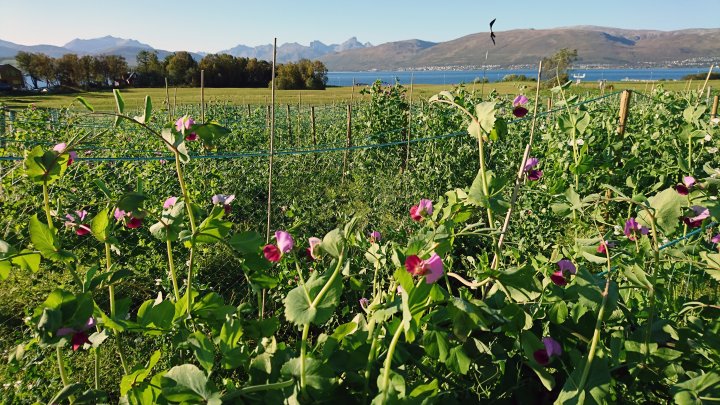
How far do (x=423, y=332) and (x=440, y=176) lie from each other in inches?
112

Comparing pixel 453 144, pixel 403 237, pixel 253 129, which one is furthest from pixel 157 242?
pixel 253 129

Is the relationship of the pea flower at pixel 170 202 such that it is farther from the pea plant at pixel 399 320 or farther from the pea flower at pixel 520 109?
the pea flower at pixel 520 109

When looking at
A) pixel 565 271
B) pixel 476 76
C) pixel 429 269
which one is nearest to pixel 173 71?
pixel 476 76

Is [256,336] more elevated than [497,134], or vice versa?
[497,134]

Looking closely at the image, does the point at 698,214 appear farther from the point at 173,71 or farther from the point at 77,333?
the point at 173,71

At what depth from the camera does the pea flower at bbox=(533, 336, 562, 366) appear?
1.02 metres

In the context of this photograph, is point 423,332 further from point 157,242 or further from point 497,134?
point 157,242

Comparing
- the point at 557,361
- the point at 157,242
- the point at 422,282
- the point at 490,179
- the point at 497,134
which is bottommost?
the point at 157,242

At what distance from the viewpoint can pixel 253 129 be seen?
243 inches

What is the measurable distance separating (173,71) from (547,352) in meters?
52.2

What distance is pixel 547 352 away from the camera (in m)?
1.03

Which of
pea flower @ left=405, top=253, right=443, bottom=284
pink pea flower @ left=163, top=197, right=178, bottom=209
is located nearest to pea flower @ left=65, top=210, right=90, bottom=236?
pink pea flower @ left=163, top=197, right=178, bottom=209

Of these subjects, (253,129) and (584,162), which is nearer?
(584,162)

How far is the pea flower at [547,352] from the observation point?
1.02 metres
